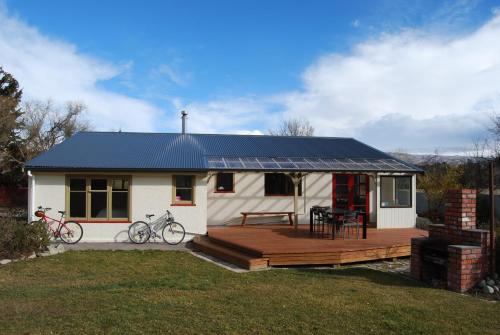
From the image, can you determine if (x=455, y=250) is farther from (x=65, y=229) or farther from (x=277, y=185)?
(x=65, y=229)

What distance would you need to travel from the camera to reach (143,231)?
512 inches

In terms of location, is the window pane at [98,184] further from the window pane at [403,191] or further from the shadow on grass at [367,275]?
the window pane at [403,191]

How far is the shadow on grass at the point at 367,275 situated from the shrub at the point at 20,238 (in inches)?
248

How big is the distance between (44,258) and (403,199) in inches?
447

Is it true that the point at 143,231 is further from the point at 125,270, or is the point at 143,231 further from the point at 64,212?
the point at 125,270

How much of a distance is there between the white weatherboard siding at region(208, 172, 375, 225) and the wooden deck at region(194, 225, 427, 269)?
2.38m

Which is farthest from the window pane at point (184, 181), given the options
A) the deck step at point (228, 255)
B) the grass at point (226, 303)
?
the grass at point (226, 303)

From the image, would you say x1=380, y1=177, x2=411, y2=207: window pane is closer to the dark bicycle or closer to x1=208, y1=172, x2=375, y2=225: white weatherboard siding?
x1=208, y1=172, x2=375, y2=225: white weatherboard siding

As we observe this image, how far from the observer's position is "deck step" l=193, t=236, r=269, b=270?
9461mm

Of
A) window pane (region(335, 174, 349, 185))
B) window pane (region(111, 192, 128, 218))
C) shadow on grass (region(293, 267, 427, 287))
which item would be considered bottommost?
shadow on grass (region(293, 267, 427, 287))

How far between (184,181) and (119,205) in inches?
82.5

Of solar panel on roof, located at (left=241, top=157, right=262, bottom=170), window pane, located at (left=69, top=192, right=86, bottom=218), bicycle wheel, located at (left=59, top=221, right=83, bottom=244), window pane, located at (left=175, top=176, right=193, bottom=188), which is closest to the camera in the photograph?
bicycle wheel, located at (left=59, top=221, right=83, bottom=244)

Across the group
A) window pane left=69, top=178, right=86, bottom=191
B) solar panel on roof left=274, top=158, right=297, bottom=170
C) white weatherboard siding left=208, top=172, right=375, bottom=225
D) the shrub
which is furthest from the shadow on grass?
window pane left=69, top=178, right=86, bottom=191

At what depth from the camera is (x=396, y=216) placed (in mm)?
14828
